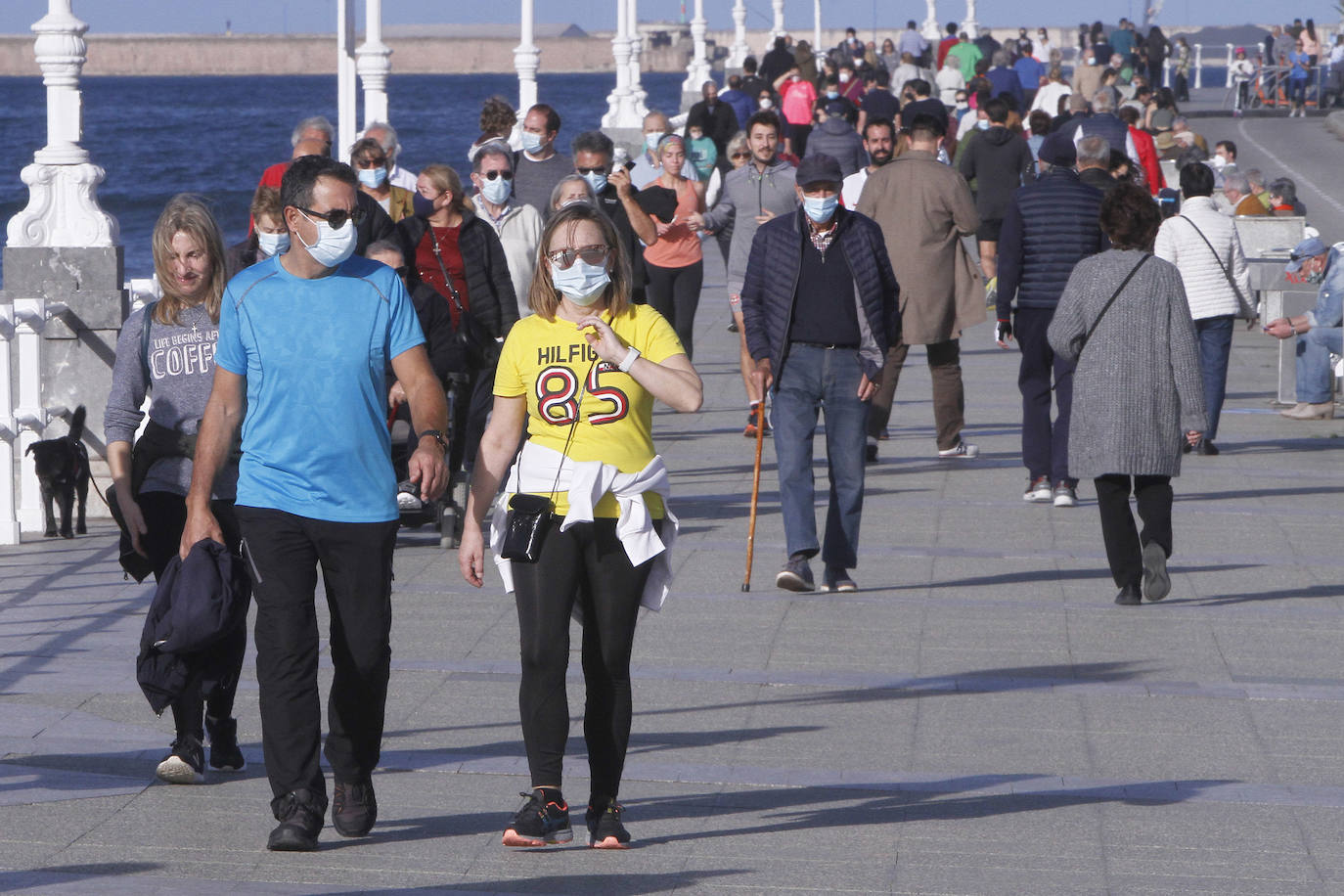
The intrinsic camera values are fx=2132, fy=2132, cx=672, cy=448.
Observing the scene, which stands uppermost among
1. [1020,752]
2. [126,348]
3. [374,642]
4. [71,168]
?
[71,168]

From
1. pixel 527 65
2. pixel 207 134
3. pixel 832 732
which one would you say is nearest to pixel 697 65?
pixel 527 65

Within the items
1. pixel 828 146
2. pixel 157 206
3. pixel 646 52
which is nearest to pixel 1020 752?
pixel 828 146

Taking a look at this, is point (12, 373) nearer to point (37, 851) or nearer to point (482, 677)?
point (482, 677)

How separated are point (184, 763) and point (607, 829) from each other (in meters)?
1.26

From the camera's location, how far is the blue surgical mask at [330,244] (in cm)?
507

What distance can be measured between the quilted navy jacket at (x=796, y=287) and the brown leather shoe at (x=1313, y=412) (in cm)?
584

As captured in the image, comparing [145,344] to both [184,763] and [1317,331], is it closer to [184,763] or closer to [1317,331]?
[184,763]

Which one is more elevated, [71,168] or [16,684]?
[71,168]

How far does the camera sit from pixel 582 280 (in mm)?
5070

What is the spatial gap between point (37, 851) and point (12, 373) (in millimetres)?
5143

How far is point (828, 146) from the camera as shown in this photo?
16.7 meters

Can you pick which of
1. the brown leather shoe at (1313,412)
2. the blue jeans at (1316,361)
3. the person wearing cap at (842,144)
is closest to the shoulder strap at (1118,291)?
the blue jeans at (1316,361)

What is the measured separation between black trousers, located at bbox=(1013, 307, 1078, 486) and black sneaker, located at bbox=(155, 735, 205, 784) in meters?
5.47

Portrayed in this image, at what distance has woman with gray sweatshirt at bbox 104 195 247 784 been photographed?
581cm
